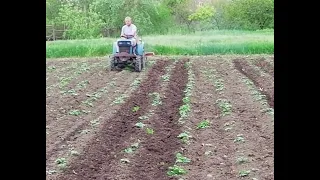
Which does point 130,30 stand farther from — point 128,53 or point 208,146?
point 208,146

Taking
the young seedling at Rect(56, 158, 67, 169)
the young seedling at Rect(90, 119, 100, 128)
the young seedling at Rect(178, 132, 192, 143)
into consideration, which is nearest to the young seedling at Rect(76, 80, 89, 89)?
the young seedling at Rect(90, 119, 100, 128)

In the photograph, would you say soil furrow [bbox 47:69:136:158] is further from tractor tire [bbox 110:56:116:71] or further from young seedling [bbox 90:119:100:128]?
tractor tire [bbox 110:56:116:71]

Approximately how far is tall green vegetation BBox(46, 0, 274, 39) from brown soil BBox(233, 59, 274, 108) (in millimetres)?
14748

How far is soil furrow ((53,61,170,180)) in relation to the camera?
6.63m

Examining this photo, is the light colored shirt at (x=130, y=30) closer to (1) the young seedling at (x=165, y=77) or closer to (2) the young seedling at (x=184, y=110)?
(1) the young seedling at (x=165, y=77)

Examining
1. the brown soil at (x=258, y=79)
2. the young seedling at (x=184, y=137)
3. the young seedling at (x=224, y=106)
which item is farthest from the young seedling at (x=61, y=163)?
the brown soil at (x=258, y=79)

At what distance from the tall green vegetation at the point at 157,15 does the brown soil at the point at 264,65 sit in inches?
516

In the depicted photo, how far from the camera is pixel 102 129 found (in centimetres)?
894

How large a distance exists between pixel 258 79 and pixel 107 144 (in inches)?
333
